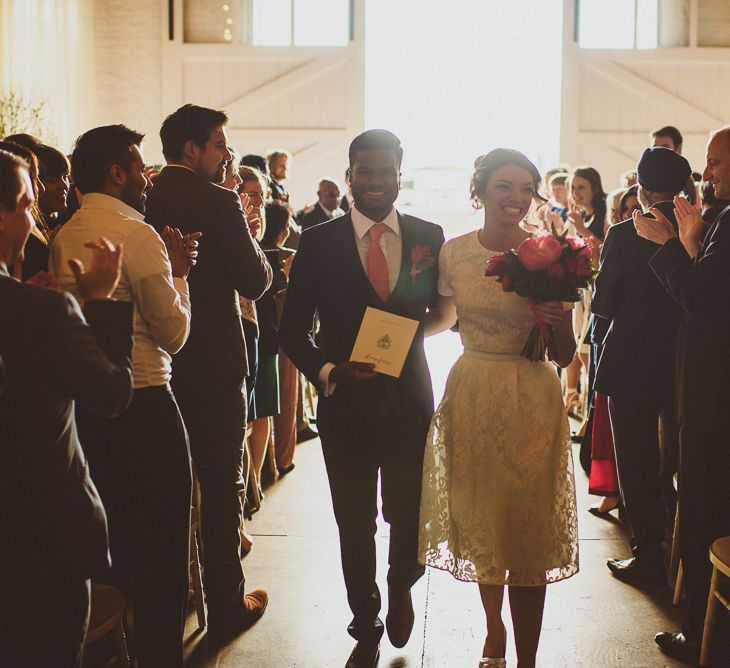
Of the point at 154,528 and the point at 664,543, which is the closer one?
the point at 154,528

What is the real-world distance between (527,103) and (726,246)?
1043cm

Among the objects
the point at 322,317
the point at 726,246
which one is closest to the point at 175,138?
the point at 322,317

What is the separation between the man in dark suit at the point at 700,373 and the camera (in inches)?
117

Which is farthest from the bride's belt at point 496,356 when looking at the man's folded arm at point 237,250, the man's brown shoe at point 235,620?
the man's brown shoe at point 235,620

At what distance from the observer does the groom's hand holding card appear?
9.45 feet

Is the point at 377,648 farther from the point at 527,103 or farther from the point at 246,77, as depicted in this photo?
the point at 527,103

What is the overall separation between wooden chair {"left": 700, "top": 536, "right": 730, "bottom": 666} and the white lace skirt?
47cm

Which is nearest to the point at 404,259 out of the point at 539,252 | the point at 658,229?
the point at 539,252

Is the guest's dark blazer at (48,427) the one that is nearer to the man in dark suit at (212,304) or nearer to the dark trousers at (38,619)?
the dark trousers at (38,619)

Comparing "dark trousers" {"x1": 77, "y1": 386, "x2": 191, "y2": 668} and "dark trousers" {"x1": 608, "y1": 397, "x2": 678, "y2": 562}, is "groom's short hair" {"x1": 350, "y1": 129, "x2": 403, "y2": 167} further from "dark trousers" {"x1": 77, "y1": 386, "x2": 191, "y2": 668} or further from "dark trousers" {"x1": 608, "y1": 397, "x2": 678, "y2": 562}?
"dark trousers" {"x1": 608, "y1": 397, "x2": 678, "y2": 562}

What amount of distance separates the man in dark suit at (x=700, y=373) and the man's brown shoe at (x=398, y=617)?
94 cm

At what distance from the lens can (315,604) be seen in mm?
3664

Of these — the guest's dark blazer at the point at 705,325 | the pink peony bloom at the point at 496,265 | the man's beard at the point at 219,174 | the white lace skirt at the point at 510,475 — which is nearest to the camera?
the pink peony bloom at the point at 496,265

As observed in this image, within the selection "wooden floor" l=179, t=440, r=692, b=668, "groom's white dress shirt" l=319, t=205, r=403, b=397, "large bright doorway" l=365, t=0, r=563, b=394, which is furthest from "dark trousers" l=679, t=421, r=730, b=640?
"large bright doorway" l=365, t=0, r=563, b=394
